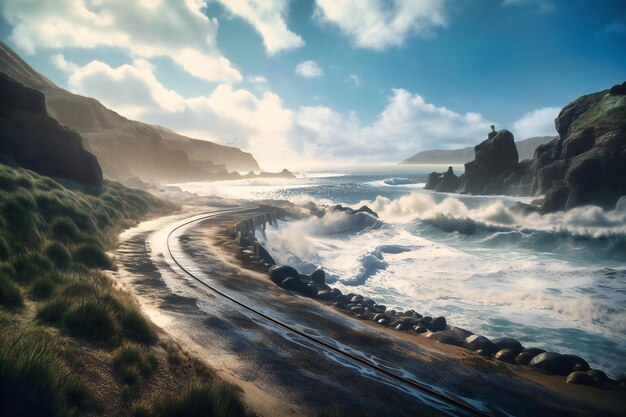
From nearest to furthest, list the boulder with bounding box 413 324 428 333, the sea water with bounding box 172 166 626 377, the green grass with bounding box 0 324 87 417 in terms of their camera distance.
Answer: the green grass with bounding box 0 324 87 417
the boulder with bounding box 413 324 428 333
the sea water with bounding box 172 166 626 377

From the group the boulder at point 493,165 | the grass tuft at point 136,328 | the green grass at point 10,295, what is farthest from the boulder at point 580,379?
the boulder at point 493,165

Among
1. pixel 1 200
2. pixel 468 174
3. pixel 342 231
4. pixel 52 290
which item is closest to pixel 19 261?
pixel 52 290

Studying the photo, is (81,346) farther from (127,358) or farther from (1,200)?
(1,200)

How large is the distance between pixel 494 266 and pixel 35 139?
35895mm

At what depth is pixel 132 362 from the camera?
5.82 meters

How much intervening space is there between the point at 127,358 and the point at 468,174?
73830mm

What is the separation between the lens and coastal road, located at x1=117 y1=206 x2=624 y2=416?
625 centimetres

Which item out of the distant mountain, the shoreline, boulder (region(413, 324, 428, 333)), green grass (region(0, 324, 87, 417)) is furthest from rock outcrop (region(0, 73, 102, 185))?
the distant mountain

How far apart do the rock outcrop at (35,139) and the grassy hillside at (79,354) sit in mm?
19590

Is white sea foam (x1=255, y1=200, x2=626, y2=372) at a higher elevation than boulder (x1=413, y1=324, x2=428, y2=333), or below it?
below

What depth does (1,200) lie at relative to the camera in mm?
12125

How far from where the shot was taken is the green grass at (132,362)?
5434 millimetres

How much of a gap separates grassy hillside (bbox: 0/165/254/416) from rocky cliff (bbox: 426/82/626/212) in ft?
149

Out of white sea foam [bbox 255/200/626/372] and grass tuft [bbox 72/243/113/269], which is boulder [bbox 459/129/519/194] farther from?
grass tuft [bbox 72/243/113/269]
